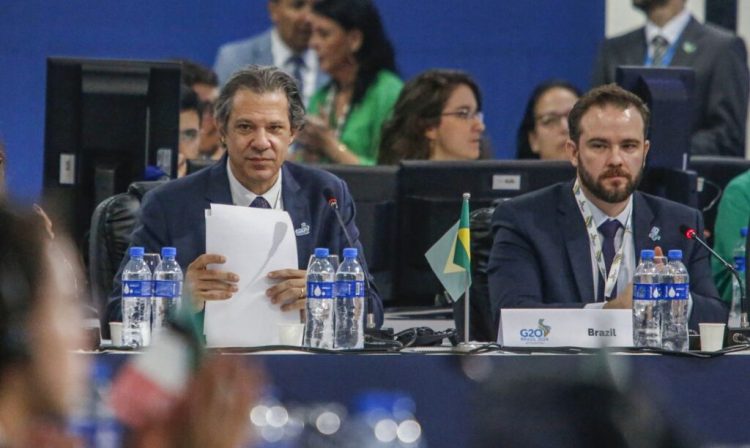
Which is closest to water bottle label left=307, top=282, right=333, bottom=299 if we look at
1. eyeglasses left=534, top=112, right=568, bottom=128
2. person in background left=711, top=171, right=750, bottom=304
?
person in background left=711, top=171, right=750, bottom=304

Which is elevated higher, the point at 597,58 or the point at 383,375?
the point at 597,58

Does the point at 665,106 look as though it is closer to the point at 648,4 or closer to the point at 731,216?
the point at 731,216

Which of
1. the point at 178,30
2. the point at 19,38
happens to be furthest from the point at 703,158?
the point at 19,38

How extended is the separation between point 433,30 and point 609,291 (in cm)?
473

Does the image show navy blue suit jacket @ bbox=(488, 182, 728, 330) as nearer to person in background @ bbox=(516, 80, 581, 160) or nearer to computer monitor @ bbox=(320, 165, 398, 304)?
computer monitor @ bbox=(320, 165, 398, 304)

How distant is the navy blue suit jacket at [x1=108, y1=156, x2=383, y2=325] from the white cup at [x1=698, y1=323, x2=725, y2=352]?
3.30 ft

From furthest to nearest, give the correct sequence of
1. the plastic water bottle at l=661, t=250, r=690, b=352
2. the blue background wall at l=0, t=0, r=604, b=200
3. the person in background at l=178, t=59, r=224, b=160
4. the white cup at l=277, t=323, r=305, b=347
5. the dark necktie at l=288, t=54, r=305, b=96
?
the blue background wall at l=0, t=0, r=604, b=200 < the dark necktie at l=288, t=54, r=305, b=96 < the person in background at l=178, t=59, r=224, b=160 < the plastic water bottle at l=661, t=250, r=690, b=352 < the white cup at l=277, t=323, r=305, b=347

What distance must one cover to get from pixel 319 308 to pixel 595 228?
1033 millimetres

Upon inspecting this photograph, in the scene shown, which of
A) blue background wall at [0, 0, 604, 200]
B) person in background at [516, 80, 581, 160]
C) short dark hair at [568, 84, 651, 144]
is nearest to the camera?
short dark hair at [568, 84, 651, 144]

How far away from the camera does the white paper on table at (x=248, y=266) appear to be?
382 centimetres

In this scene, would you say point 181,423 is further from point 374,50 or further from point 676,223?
point 374,50

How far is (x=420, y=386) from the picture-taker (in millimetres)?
3422

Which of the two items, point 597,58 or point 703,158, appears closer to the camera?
point 703,158

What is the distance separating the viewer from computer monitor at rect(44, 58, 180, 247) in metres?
5.02
